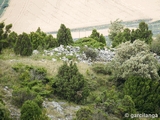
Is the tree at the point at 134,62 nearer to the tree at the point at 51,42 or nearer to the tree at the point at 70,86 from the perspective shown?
the tree at the point at 70,86

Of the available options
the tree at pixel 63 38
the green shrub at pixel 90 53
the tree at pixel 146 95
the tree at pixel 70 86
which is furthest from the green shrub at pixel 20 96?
the tree at pixel 63 38

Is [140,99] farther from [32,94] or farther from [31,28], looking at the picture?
[31,28]

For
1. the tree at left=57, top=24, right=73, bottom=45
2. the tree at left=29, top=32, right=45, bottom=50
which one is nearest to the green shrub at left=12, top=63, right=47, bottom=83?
the tree at left=29, top=32, right=45, bottom=50

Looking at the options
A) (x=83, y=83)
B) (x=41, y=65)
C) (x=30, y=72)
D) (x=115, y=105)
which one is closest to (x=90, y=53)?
(x=41, y=65)

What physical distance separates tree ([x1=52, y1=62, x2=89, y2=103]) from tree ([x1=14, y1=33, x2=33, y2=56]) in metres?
4.23

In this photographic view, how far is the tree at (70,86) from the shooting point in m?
13.8

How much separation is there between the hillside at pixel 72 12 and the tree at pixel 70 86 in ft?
91.0

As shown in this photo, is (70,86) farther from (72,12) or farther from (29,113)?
(72,12)

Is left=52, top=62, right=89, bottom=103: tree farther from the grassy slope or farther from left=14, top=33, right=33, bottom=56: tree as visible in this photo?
left=14, top=33, right=33, bottom=56: tree

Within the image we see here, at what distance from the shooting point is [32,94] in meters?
12.2

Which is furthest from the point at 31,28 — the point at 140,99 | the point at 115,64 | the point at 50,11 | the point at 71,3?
the point at 140,99

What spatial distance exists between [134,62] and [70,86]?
3.87 meters

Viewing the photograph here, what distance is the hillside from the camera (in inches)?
1767

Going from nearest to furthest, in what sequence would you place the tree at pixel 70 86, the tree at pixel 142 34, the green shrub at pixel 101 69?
the tree at pixel 70 86, the green shrub at pixel 101 69, the tree at pixel 142 34
